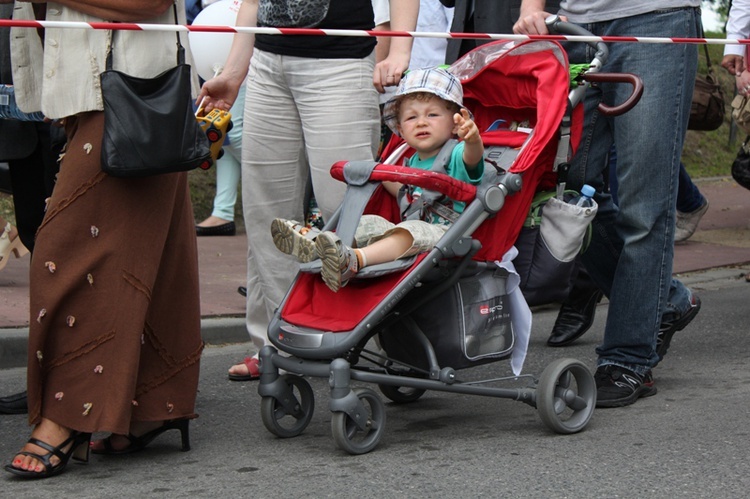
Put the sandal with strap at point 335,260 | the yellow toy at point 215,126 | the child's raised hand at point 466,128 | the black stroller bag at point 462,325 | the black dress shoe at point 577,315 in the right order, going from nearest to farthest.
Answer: the sandal with strap at point 335,260 → the child's raised hand at point 466,128 → the black stroller bag at point 462,325 → the yellow toy at point 215,126 → the black dress shoe at point 577,315

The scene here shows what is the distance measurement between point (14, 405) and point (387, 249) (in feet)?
5.12

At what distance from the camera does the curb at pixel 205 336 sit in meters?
5.52

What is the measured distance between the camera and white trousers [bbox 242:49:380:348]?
4672 millimetres

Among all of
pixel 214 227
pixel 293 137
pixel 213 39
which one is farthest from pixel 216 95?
pixel 214 227

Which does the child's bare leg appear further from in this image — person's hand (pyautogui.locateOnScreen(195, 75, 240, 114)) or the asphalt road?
person's hand (pyautogui.locateOnScreen(195, 75, 240, 114))

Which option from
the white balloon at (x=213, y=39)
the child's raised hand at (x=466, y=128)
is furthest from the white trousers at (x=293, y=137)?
the white balloon at (x=213, y=39)

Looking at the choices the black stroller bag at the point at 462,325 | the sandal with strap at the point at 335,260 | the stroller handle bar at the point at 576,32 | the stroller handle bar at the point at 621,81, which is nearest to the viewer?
the sandal with strap at the point at 335,260

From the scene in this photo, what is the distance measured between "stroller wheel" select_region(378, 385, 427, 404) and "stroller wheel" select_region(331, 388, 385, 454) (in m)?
0.63

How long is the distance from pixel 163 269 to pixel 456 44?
2.65m

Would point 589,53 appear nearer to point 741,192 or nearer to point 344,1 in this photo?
point 344,1

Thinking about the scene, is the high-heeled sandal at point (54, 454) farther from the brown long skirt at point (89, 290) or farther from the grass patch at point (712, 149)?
the grass patch at point (712, 149)

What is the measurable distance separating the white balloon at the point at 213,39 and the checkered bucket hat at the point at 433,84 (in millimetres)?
3537

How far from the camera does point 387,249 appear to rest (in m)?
3.95

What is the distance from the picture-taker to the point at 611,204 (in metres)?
4.83
